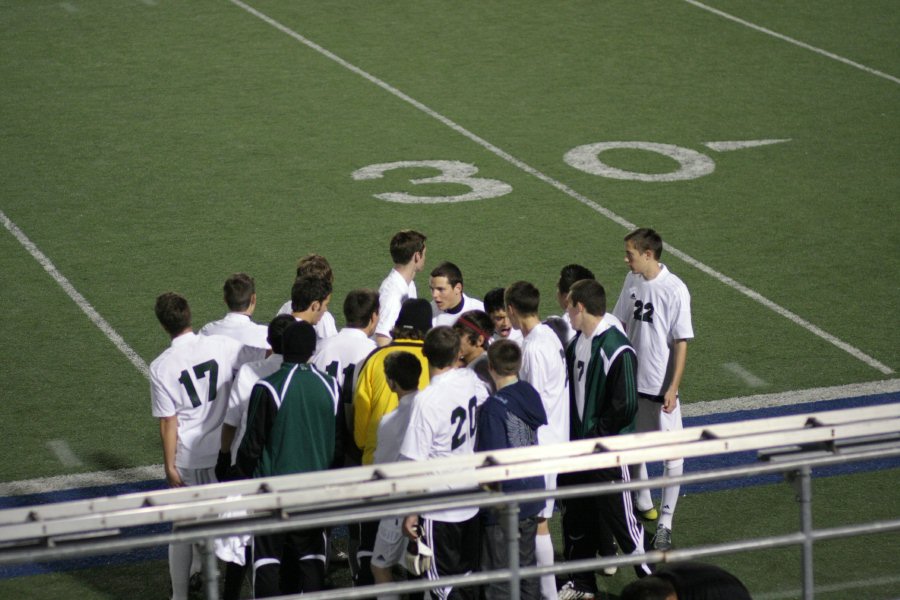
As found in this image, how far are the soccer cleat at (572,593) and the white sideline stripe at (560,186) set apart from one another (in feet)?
13.6

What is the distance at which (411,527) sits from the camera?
19.9 ft

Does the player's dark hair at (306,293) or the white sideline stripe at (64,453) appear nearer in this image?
the player's dark hair at (306,293)

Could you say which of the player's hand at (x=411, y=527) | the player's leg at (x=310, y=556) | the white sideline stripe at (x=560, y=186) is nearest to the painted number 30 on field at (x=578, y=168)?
the white sideline stripe at (x=560, y=186)

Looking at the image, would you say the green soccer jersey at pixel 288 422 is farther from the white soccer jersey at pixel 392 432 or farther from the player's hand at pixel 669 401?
the player's hand at pixel 669 401

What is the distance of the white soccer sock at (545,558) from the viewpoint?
6680 millimetres

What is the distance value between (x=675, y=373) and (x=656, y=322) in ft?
1.02

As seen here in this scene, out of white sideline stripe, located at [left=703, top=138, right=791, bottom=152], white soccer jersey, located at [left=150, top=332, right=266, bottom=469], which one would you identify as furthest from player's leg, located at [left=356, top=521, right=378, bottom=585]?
white sideline stripe, located at [left=703, top=138, right=791, bottom=152]

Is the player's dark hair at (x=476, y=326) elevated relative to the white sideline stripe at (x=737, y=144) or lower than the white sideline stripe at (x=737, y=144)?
elevated

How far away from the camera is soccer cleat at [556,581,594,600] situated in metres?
6.90

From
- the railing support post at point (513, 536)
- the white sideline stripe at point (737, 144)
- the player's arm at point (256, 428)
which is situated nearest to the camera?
the railing support post at point (513, 536)

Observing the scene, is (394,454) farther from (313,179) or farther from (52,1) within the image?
(52,1)

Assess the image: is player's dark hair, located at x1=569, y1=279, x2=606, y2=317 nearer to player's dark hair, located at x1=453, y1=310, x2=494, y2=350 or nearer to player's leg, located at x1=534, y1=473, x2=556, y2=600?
player's dark hair, located at x1=453, y1=310, x2=494, y2=350

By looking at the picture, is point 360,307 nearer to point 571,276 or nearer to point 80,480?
point 571,276

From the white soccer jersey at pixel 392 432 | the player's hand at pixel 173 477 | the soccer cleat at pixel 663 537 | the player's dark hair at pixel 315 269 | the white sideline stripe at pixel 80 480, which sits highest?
the player's dark hair at pixel 315 269
